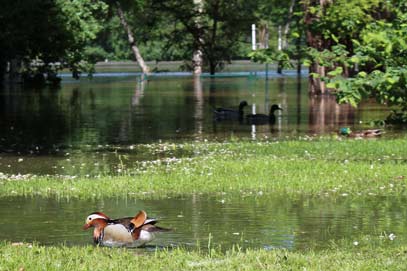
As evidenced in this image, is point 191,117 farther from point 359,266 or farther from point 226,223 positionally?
point 359,266

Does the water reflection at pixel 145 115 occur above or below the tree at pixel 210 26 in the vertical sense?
below

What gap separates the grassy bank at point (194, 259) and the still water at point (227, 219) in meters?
1.00

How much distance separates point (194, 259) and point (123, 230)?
1297 millimetres

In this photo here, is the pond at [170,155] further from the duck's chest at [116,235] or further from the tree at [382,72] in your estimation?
the tree at [382,72]

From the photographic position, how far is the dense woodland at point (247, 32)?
18797mm

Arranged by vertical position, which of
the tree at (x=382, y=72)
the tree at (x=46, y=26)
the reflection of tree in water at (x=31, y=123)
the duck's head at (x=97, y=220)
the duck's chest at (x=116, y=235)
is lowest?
the reflection of tree in water at (x=31, y=123)

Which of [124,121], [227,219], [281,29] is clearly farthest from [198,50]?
[227,219]

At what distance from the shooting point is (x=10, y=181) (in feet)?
65.6

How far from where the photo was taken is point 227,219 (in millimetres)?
15633

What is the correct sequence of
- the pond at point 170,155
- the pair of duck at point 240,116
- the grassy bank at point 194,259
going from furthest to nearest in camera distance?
the pair of duck at point 240,116 → the pond at point 170,155 → the grassy bank at point 194,259

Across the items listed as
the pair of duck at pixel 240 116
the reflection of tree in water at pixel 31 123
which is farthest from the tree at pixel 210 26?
the pair of duck at pixel 240 116

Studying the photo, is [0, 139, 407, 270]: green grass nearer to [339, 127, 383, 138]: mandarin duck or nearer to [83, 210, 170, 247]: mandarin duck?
[83, 210, 170, 247]: mandarin duck

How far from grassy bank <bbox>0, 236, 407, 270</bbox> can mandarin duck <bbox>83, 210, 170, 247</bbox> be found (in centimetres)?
15

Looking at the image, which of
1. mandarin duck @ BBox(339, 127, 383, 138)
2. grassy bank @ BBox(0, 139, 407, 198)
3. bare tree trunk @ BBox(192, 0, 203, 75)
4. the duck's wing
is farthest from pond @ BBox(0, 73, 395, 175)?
bare tree trunk @ BBox(192, 0, 203, 75)
